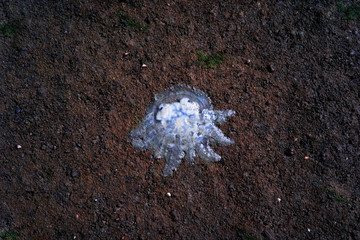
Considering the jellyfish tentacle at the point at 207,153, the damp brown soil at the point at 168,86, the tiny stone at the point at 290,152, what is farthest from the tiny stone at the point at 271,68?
the jellyfish tentacle at the point at 207,153

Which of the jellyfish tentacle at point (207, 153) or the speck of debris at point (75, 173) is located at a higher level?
the jellyfish tentacle at point (207, 153)

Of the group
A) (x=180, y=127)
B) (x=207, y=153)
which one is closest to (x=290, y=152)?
(x=207, y=153)

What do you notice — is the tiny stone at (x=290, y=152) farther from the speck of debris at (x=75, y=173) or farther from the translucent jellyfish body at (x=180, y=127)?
the speck of debris at (x=75, y=173)

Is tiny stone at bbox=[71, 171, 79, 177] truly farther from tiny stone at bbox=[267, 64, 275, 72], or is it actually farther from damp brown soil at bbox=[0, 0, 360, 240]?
tiny stone at bbox=[267, 64, 275, 72]

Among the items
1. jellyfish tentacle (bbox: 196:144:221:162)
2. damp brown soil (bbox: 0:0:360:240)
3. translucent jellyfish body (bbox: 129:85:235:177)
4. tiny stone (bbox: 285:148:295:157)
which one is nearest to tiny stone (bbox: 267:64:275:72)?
damp brown soil (bbox: 0:0:360:240)

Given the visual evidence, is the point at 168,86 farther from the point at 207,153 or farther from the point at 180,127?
the point at 207,153

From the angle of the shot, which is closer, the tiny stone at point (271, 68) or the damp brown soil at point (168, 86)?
the damp brown soil at point (168, 86)
